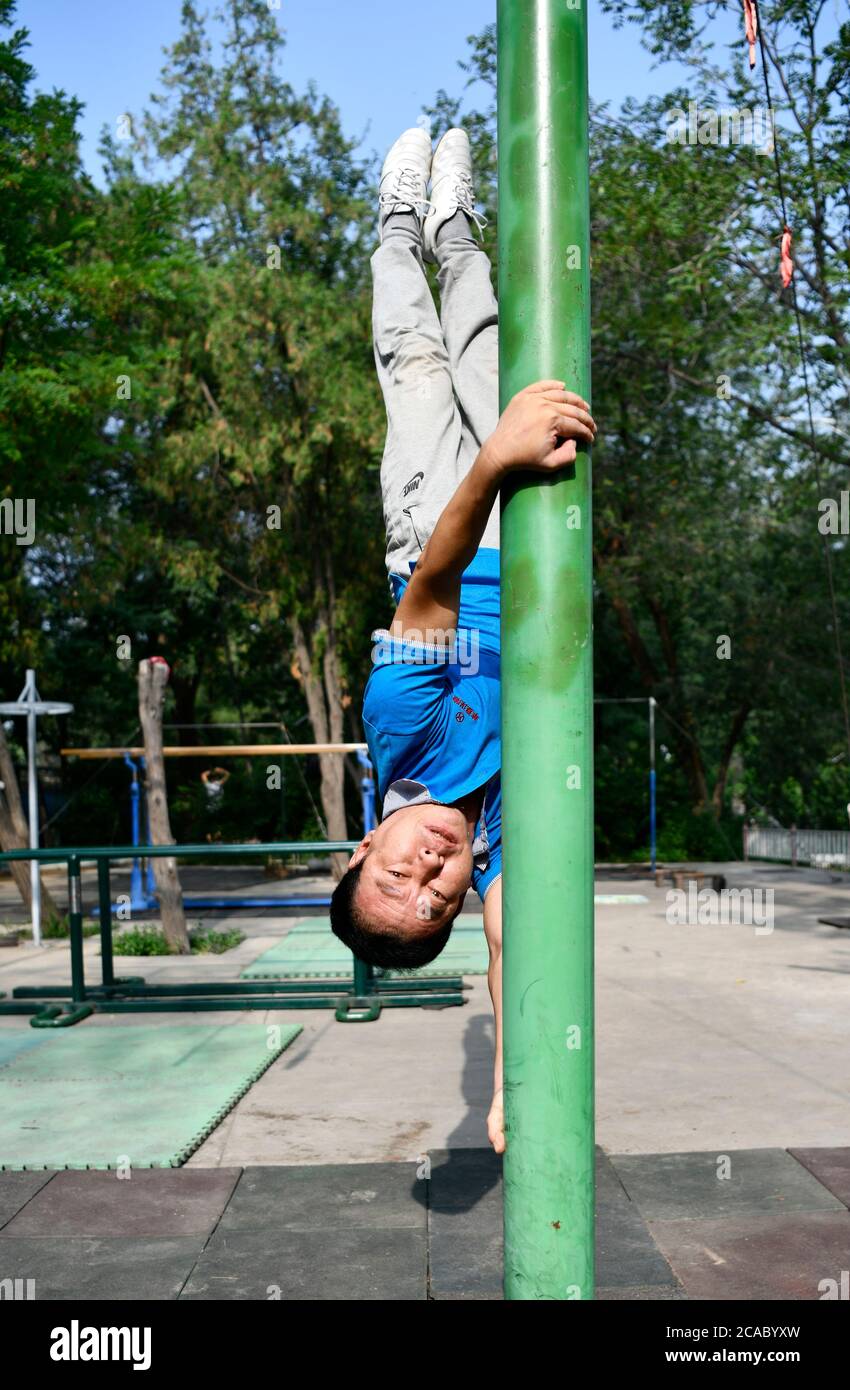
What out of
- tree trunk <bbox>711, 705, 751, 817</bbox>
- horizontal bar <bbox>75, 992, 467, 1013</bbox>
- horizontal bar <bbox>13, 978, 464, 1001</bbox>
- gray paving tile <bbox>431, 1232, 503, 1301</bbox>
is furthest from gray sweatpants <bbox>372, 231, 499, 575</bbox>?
tree trunk <bbox>711, 705, 751, 817</bbox>

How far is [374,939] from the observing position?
246cm

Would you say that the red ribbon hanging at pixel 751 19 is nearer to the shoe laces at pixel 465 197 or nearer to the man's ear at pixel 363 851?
the shoe laces at pixel 465 197

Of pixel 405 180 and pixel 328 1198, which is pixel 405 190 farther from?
pixel 328 1198

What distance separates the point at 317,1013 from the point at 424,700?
19.5 feet

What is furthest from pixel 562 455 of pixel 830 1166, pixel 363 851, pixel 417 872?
pixel 830 1166

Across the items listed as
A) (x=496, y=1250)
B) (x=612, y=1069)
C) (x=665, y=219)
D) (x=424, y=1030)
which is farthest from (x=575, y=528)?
(x=665, y=219)

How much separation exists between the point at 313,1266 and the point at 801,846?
18686 mm

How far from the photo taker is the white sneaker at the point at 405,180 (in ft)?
11.0

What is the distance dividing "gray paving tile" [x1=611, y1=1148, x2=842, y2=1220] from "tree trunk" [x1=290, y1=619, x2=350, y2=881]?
48.5 ft

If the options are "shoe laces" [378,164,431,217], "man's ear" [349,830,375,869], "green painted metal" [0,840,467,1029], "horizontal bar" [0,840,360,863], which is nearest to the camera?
"man's ear" [349,830,375,869]

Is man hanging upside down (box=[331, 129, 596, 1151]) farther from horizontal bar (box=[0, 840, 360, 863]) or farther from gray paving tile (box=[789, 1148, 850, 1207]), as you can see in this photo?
horizontal bar (box=[0, 840, 360, 863])

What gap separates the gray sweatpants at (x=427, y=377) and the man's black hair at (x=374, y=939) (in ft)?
2.90

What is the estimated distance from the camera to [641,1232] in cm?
368

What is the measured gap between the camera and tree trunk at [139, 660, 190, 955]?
10.6 metres
